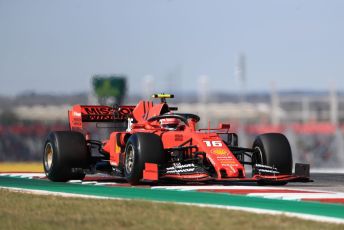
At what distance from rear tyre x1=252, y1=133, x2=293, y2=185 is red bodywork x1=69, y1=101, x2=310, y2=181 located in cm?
58

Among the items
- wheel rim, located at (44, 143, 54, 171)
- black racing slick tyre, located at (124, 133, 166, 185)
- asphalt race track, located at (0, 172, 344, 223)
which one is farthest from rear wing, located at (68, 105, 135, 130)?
black racing slick tyre, located at (124, 133, 166, 185)

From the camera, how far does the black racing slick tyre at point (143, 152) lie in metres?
18.0

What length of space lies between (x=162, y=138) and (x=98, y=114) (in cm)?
288

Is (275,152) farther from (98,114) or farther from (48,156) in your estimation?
(48,156)

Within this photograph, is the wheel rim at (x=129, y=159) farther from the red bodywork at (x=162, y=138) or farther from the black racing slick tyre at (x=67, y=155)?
the black racing slick tyre at (x=67, y=155)

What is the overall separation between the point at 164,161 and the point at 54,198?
3344 mm

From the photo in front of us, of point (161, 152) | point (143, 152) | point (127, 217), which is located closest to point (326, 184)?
point (161, 152)

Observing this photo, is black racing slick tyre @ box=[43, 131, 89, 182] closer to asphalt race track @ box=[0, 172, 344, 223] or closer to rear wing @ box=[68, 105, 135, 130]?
asphalt race track @ box=[0, 172, 344, 223]

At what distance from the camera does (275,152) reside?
19.2 metres

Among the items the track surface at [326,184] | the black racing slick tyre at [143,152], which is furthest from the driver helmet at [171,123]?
the track surface at [326,184]

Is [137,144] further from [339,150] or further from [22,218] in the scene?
[339,150]

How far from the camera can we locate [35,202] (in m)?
14.8

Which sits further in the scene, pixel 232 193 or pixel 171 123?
pixel 171 123

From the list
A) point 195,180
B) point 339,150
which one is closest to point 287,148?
point 195,180
